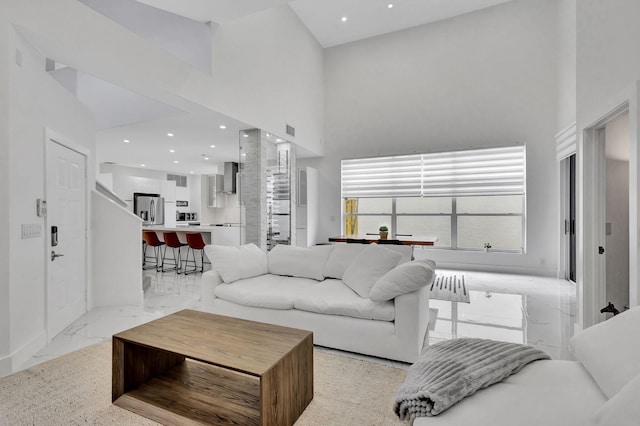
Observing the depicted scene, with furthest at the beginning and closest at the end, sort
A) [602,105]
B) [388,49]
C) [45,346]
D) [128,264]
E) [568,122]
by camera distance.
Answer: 1. [388,49]
2. [568,122]
3. [128,264]
4. [45,346]
5. [602,105]

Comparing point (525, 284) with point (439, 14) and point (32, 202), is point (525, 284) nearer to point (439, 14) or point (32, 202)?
point (439, 14)

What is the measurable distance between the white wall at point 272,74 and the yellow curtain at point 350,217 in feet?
5.03

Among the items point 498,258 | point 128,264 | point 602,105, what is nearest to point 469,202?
Answer: point 498,258

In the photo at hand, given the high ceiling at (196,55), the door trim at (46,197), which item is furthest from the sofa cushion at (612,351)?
the high ceiling at (196,55)

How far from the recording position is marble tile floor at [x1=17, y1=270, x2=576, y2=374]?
2.94 meters

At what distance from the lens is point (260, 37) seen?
5539mm

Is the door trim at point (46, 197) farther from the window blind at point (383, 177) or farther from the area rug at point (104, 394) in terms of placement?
the window blind at point (383, 177)

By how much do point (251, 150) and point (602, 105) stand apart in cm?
469

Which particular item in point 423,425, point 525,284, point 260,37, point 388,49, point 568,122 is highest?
point 388,49

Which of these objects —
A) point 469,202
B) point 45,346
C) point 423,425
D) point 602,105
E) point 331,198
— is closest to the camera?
point 423,425

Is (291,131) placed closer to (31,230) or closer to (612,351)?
(31,230)

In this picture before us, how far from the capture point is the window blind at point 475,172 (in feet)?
20.5

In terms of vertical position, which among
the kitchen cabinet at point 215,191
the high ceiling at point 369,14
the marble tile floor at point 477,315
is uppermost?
the high ceiling at point 369,14

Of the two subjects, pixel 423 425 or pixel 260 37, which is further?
pixel 260 37
